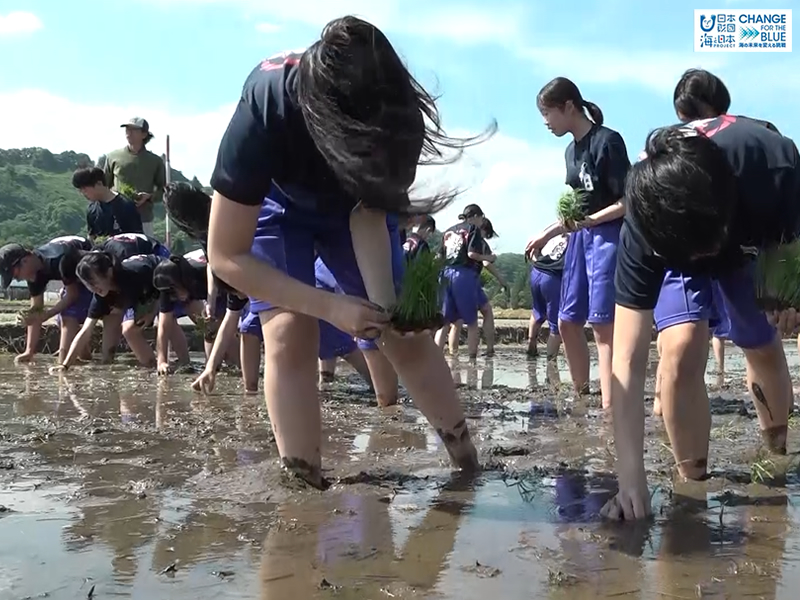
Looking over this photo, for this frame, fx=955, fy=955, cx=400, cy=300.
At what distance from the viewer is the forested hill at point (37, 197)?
9694 centimetres

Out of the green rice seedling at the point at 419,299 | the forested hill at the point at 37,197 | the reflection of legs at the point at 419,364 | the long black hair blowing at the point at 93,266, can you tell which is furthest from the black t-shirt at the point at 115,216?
the forested hill at the point at 37,197

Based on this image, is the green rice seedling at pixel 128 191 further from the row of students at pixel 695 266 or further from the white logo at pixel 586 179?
the row of students at pixel 695 266

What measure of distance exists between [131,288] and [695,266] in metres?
6.17

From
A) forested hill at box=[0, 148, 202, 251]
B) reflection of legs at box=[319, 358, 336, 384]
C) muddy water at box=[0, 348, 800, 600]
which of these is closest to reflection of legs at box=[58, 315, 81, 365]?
reflection of legs at box=[319, 358, 336, 384]

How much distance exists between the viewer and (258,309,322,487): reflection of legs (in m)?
3.21

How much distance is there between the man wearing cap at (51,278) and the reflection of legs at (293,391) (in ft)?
20.7

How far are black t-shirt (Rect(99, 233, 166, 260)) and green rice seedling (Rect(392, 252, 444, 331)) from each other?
19.5ft

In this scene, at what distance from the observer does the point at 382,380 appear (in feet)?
18.3

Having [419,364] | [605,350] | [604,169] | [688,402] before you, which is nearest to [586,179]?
[604,169]

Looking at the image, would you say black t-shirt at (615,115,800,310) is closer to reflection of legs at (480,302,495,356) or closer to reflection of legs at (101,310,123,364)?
reflection of legs at (101,310,123,364)

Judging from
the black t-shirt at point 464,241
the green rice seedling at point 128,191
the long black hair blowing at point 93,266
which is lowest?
the long black hair blowing at point 93,266

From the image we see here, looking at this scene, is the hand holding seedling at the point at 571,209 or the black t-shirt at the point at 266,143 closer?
the black t-shirt at the point at 266,143

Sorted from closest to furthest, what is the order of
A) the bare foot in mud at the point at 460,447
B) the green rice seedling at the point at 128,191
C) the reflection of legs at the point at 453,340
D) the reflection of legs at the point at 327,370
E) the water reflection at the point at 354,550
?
the water reflection at the point at 354,550, the bare foot in mud at the point at 460,447, the reflection of legs at the point at 327,370, the green rice seedling at the point at 128,191, the reflection of legs at the point at 453,340

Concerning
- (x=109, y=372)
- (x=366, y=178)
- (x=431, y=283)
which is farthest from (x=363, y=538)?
(x=109, y=372)
